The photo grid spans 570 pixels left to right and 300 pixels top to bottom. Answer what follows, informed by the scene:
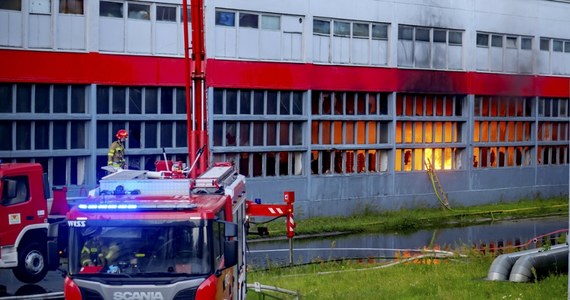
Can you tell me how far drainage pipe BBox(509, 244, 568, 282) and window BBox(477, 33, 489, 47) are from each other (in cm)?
2130

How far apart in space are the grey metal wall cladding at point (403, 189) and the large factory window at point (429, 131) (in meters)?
0.52

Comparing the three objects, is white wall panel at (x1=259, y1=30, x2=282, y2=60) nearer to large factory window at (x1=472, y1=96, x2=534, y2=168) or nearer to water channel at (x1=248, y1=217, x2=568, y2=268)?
water channel at (x1=248, y1=217, x2=568, y2=268)

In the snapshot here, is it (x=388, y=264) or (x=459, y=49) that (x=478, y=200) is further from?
(x=388, y=264)

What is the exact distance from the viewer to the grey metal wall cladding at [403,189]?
3375 cm

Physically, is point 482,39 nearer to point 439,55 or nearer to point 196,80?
point 439,55

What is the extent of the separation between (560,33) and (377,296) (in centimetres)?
2909

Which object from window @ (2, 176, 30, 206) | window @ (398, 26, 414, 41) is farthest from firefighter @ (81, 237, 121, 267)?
window @ (398, 26, 414, 41)

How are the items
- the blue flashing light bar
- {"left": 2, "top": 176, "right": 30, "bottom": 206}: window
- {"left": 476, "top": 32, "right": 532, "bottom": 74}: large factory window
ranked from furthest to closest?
{"left": 476, "top": 32, "right": 532, "bottom": 74}: large factory window
{"left": 2, "top": 176, "right": 30, "bottom": 206}: window
the blue flashing light bar

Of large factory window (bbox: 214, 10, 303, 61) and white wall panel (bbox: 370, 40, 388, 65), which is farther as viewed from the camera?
white wall panel (bbox: 370, 40, 388, 65)

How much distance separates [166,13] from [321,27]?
20.7 ft

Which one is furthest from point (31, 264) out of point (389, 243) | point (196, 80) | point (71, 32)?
point (389, 243)

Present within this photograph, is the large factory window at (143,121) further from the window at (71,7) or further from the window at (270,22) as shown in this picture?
the window at (270,22)

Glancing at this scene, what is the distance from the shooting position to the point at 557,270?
64.2 feet

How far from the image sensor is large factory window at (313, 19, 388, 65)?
34719 millimetres
